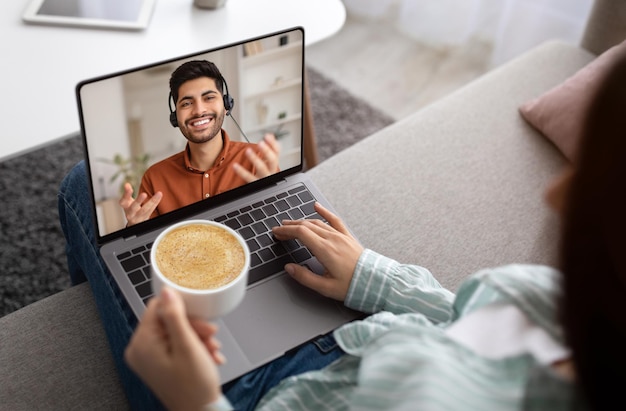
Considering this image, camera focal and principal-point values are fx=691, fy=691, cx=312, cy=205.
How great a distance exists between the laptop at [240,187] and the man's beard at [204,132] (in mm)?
13

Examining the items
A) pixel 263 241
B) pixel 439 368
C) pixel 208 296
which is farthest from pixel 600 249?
pixel 263 241

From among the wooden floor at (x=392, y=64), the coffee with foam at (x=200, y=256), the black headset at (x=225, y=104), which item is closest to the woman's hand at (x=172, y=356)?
the coffee with foam at (x=200, y=256)

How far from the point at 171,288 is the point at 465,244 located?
26.0 inches

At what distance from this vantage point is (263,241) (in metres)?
1.11

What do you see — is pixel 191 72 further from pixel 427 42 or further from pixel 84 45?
pixel 427 42

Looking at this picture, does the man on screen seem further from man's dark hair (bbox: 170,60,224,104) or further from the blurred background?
the blurred background

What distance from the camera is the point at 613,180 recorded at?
567 millimetres

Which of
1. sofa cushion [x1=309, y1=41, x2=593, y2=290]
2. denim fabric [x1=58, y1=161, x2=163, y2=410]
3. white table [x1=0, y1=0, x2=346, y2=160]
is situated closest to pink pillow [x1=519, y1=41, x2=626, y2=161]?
sofa cushion [x1=309, y1=41, x2=593, y2=290]

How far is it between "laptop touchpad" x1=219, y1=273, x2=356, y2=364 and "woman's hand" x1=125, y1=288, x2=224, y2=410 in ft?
0.75

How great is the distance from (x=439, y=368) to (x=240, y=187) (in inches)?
21.7

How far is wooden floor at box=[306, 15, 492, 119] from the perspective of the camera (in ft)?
7.70

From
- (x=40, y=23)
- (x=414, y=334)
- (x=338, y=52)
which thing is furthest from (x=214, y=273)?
(x=338, y=52)

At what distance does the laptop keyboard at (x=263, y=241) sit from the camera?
104 cm

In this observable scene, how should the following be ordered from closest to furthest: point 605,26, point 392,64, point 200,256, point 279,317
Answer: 1. point 200,256
2. point 279,317
3. point 605,26
4. point 392,64
